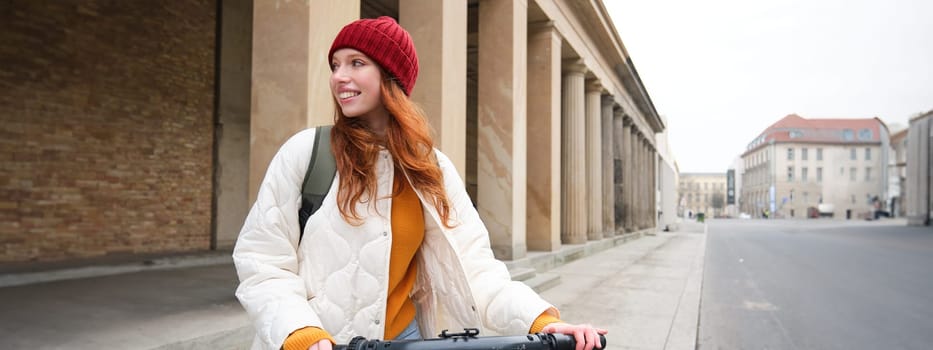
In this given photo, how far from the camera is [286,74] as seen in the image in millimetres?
4992

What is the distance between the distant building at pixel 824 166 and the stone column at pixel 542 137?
94008mm

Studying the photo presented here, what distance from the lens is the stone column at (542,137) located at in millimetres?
12070

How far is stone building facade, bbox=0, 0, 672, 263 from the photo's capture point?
5125 mm

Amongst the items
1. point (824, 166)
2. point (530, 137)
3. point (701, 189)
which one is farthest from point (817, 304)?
point (701, 189)

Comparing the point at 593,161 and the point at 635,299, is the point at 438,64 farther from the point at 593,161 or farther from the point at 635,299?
the point at 593,161

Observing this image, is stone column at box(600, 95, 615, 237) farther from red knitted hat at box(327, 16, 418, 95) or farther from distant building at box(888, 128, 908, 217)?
distant building at box(888, 128, 908, 217)

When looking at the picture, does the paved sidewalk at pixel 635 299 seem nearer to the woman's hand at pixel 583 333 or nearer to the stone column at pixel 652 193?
the woman's hand at pixel 583 333

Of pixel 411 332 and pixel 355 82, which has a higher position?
pixel 355 82

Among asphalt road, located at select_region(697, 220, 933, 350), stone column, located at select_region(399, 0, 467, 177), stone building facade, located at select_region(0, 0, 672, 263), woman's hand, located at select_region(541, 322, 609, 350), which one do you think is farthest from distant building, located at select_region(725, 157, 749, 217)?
woman's hand, located at select_region(541, 322, 609, 350)

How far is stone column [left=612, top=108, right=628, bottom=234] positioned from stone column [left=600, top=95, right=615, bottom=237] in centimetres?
118

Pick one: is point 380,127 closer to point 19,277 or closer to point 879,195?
point 19,277

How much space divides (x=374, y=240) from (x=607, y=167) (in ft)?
64.6

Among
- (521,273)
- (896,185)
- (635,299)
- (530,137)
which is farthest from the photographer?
(896,185)

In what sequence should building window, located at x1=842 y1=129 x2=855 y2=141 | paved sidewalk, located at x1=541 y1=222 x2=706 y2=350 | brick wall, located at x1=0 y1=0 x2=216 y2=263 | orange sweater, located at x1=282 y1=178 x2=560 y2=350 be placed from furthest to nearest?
building window, located at x1=842 y1=129 x2=855 y2=141 < brick wall, located at x1=0 y1=0 x2=216 y2=263 < paved sidewalk, located at x1=541 y1=222 x2=706 y2=350 < orange sweater, located at x1=282 y1=178 x2=560 y2=350
